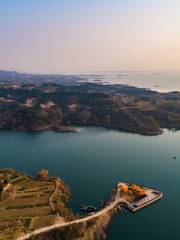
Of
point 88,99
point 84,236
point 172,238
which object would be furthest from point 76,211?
point 88,99

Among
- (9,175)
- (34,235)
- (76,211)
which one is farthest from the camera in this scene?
(9,175)

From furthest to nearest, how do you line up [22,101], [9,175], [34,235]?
[22,101] < [9,175] < [34,235]

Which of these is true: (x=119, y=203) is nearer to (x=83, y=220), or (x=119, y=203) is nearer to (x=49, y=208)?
(x=83, y=220)

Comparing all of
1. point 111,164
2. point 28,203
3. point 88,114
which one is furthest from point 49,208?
point 88,114

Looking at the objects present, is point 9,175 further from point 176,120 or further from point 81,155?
point 176,120

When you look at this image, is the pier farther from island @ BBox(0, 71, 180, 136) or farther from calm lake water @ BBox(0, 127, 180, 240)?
island @ BBox(0, 71, 180, 136)

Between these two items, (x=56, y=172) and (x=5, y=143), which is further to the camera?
(x=5, y=143)

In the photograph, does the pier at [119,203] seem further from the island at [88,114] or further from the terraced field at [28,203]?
the island at [88,114]
